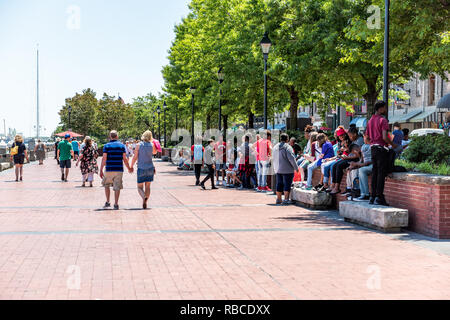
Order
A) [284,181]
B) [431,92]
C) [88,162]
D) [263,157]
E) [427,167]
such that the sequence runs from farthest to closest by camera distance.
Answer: [431,92]
[88,162]
[263,157]
[284,181]
[427,167]

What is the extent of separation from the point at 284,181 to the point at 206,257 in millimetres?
7237

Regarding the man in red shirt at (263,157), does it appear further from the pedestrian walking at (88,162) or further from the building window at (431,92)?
the building window at (431,92)

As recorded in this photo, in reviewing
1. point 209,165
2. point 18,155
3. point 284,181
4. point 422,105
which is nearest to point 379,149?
point 284,181

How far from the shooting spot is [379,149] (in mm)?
10766

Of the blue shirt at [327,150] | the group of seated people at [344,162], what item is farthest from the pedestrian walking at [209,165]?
the blue shirt at [327,150]

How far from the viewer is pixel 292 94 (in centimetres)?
2961

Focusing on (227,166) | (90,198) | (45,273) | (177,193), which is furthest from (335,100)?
(45,273)

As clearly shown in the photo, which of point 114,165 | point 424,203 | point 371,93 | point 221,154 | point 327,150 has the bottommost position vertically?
point 424,203

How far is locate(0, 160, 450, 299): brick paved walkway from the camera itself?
5.96 m

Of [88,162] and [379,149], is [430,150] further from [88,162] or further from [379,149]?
[88,162]

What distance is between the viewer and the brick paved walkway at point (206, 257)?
19.6 feet

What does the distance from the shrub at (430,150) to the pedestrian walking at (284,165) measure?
320cm

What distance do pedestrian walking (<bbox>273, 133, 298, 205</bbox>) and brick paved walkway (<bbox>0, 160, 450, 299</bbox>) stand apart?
154 centimetres
